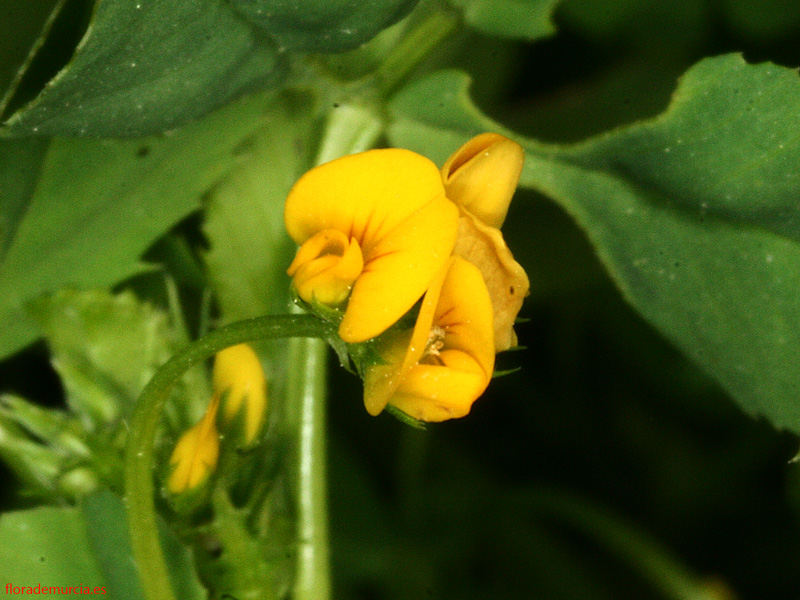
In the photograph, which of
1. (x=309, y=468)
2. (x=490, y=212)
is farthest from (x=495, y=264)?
(x=309, y=468)

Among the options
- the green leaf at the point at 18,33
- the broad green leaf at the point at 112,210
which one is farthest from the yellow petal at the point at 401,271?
the green leaf at the point at 18,33

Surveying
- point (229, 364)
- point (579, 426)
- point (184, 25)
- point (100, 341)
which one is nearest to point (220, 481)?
point (229, 364)

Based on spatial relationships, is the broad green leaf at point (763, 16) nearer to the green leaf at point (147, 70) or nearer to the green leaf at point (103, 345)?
the green leaf at point (147, 70)

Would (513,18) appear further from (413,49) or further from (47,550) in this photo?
(47,550)

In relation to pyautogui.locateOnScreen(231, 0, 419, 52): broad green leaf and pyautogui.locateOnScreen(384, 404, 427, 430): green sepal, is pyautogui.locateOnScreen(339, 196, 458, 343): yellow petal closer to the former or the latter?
pyautogui.locateOnScreen(384, 404, 427, 430): green sepal

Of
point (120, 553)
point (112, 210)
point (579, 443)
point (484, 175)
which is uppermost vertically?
→ point (484, 175)

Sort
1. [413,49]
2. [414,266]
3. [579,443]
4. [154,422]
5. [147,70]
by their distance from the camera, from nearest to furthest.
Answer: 1. [414,266]
2. [154,422]
3. [147,70]
4. [413,49]
5. [579,443]
